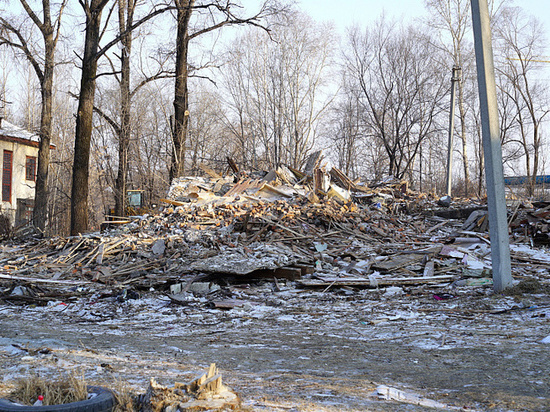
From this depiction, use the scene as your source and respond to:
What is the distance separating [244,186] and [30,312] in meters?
8.55

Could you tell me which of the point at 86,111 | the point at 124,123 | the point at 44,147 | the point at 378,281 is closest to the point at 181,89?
the point at 124,123

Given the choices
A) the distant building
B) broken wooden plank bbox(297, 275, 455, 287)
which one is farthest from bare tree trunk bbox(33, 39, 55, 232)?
broken wooden plank bbox(297, 275, 455, 287)

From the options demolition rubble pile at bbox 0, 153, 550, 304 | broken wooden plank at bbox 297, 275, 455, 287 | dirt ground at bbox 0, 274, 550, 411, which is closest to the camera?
dirt ground at bbox 0, 274, 550, 411

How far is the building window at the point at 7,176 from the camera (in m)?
26.9

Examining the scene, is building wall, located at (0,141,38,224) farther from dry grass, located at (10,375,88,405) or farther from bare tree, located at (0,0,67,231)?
dry grass, located at (10,375,88,405)

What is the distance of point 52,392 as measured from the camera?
2.92 meters

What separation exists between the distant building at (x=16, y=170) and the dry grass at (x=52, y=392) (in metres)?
26.3

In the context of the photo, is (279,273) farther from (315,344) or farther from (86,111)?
(86,111)

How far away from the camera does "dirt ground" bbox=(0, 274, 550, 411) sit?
333 cm

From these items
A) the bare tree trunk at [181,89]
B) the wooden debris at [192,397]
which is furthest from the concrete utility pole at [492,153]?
the bare tree trunk at [181,89]

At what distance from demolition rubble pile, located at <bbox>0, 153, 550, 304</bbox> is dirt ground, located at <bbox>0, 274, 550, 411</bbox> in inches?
24.4

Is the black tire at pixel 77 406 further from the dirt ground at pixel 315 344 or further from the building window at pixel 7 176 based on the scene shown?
the building window at pixel 7 176

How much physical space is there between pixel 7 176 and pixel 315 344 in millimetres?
27232

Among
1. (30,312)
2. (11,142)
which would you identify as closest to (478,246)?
(30,312)
